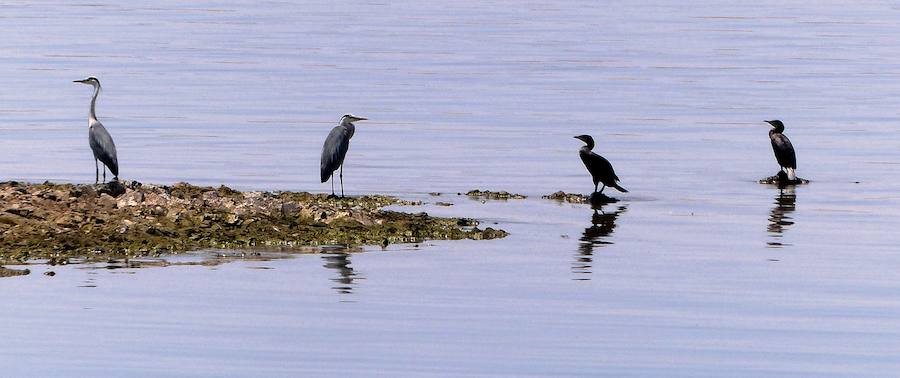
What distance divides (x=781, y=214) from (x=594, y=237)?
4283 millimetres

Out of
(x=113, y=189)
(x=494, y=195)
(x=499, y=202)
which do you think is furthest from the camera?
(x=494, y=195)

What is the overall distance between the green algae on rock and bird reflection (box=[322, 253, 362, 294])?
0.96m

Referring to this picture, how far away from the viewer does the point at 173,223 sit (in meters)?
23.2

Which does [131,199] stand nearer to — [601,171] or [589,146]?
[601,171]

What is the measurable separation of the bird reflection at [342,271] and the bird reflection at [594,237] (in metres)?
2.49

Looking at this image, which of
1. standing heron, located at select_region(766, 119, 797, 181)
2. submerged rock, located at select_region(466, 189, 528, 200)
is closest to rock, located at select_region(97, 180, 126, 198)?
submerged rock, located at select_region(466, 189, 528, 200)

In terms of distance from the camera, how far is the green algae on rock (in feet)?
72.4

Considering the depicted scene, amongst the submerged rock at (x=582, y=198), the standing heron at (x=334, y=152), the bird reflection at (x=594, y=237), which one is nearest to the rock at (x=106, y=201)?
the standing heron at (x=334, y=152)

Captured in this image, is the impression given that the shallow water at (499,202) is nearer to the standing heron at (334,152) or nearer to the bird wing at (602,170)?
the bird wing at (602,170)

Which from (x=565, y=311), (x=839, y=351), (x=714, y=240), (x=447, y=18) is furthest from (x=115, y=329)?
(x=447, y=18)

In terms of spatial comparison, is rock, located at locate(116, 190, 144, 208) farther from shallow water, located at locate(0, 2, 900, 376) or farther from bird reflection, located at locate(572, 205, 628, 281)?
bird reflection, located at locate(572, 205, 628, 281)

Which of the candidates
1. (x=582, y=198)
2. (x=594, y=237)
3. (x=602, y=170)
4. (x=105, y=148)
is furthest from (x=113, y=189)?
(x=602, y=170)

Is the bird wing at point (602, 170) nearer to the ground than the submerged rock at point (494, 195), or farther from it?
farther from it

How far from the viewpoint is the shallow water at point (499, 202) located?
662 inches
